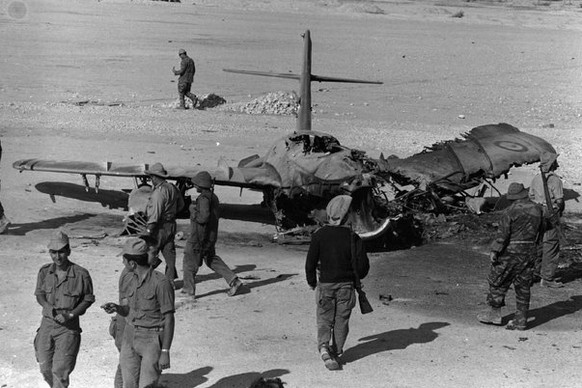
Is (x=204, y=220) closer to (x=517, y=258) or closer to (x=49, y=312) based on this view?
(x=517, y=258)

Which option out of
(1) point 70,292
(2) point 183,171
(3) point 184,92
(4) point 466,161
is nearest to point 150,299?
(1) point 70,292

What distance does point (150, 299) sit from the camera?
386 inches

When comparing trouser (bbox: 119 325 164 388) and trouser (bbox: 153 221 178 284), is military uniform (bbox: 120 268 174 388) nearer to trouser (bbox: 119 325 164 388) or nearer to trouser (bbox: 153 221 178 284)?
trouser (bbox: 119 325 164 388)

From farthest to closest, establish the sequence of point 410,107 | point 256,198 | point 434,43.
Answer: point 434,43 → point 410,107 → point 256,198

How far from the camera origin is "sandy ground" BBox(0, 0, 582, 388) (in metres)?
12.2

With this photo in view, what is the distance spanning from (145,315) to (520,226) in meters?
5.59

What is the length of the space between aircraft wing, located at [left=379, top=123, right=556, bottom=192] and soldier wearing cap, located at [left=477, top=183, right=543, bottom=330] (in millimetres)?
5296

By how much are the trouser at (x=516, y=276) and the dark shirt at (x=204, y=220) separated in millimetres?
3721

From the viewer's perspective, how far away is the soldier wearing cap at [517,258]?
1338cm

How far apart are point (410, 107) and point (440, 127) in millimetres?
4457

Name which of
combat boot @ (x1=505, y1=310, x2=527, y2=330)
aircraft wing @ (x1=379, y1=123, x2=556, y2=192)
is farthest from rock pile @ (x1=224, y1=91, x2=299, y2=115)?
combat boot @ (x1=505, y1=310, x2=527, y2=330)

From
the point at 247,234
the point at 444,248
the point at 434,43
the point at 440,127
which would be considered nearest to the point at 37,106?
the point at 440,127

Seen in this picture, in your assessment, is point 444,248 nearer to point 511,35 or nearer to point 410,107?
point 410,107

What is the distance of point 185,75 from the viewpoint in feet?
103
